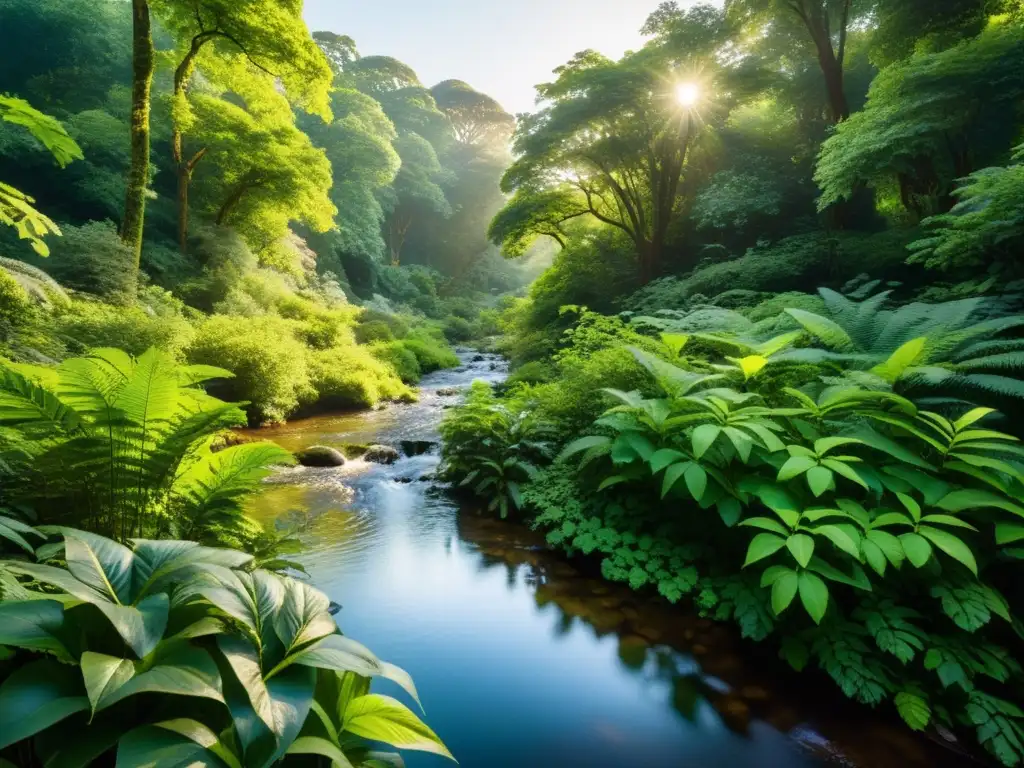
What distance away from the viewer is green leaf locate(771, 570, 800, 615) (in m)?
2.39

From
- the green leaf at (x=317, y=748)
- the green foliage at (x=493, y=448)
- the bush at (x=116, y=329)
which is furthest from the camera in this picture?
the bush at (x=116, y=329)

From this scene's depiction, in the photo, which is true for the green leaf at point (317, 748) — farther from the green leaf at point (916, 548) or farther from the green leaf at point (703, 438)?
the green leaf at point (916, 548)

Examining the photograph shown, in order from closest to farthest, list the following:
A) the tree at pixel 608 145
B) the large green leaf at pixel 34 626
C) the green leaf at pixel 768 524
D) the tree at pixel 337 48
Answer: the large green leaf at pixel 34 626
the green leaf at pixel 768 524
the tree at pixel 608 145
the tree at pixel 337 48

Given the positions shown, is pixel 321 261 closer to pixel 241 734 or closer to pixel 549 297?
pixel 549 297

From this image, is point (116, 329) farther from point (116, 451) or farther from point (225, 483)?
point (225, 483)

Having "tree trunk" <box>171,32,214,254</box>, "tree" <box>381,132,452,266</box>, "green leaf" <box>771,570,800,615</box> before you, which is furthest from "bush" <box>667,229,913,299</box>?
"tree" <box>381,132,452,266</box>

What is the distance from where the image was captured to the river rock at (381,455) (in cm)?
688

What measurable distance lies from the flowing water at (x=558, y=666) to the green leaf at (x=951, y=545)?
0.86m

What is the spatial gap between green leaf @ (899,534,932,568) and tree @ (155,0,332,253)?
12.5 meters

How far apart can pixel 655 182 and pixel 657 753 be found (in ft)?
42.3

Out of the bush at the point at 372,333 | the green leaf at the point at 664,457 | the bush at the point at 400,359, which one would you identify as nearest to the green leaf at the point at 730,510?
the green leaf at the point at 664,457

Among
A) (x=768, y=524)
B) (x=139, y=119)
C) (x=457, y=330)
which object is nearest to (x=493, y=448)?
(x=768, y=524)

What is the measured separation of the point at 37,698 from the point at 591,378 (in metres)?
4.32

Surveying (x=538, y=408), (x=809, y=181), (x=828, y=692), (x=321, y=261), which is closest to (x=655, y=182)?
(x=809, y=181)
